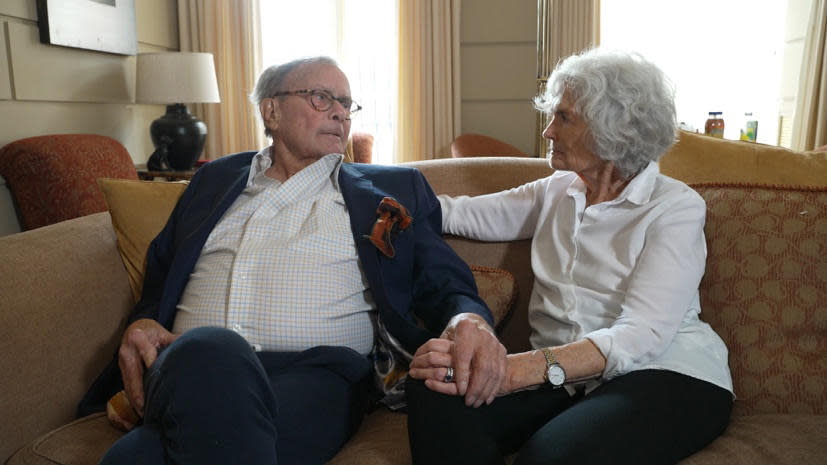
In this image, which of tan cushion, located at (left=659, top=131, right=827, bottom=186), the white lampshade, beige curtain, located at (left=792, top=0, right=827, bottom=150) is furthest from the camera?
beige curtain, located at (left=792, top=0, right=827, bottom=150)

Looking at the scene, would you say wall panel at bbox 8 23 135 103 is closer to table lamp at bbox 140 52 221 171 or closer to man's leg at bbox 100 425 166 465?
table lamp at bbox 140 52 221 171

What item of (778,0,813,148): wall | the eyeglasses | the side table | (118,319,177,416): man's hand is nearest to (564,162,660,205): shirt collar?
the eyeglasses

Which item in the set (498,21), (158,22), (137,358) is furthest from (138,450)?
(498,21)

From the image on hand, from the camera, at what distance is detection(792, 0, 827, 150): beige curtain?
3.60 m

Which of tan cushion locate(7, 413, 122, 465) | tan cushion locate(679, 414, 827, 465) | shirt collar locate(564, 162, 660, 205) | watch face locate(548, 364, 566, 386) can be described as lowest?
tan cushion locate(7, 413, 122, 465)

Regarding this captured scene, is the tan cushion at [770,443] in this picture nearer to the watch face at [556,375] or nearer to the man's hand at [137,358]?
the watch face at [556,375]

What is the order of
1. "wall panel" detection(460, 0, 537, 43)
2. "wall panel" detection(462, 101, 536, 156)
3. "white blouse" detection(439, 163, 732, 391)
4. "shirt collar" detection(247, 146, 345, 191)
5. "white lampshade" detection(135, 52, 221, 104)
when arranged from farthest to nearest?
"wall panel" detection(462, 101, 536, 156)
"wall panel" detection(460, 0, 537, 43)
"white lampshade" detection(135, 52, 221, 104)
"shirt collar" detection(247, 146, 345, 191)
"white blouse" detection(439, 163, 732, 391)

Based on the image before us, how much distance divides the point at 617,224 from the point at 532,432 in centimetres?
47

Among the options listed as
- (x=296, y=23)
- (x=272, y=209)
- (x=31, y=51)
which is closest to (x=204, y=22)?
(x=296, y=23)

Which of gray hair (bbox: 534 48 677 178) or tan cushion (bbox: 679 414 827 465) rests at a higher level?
gray hair (bbox: 534 48 677 178)

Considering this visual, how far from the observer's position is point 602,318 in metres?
1.37

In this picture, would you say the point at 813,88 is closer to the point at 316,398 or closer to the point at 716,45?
the point at 716,45

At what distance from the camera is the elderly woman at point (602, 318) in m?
1.11

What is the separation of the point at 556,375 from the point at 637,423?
15cm
